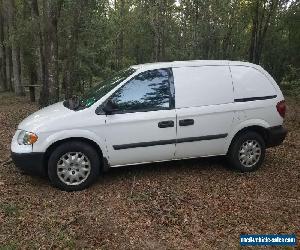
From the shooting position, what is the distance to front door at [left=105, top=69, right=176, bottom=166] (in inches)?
243

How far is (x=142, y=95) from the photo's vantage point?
6.36m

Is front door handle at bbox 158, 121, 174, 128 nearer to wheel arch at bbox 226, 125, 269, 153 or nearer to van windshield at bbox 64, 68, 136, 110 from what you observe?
van windshield at bbox 64, 68, 136, 110

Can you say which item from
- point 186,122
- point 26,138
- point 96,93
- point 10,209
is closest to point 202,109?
point 186,122

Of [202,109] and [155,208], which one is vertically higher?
[202,109]

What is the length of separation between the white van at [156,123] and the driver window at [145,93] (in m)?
0.02

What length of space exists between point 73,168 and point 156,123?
4.89 feet

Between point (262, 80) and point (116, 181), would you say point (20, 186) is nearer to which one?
point (116, 181)

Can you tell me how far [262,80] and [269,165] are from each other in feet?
5.55

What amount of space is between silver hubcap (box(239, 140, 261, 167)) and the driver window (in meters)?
1.67

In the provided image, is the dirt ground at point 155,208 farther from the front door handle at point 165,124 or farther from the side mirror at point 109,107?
the side mirror at point 109,107

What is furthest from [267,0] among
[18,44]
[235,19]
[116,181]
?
[116,181]

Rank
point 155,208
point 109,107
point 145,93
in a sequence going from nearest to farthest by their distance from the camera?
point 155,208 → point 109,107 → point 145,93

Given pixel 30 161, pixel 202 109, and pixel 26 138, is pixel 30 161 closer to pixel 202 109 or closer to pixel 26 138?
pixel 26 138

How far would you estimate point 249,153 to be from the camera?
7.02m
